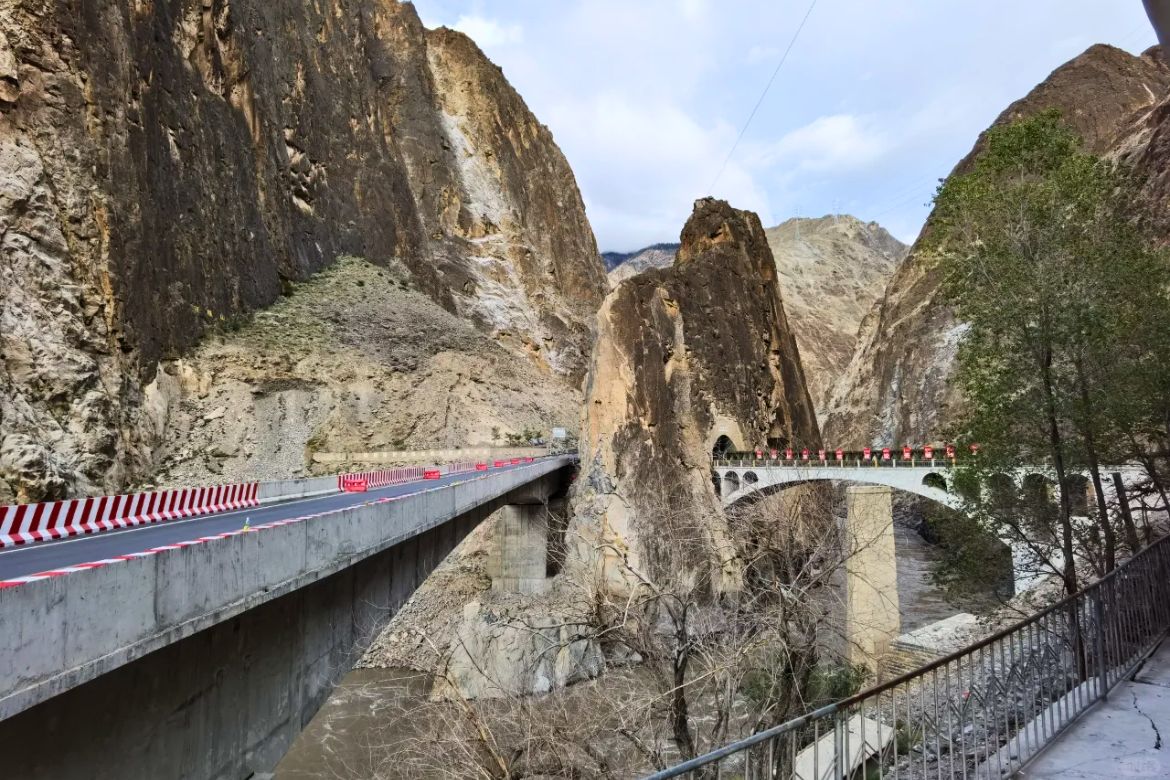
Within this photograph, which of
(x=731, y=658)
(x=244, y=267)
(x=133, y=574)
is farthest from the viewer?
(x=244, y=267)

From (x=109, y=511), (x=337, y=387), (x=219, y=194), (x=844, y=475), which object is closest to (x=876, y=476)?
(x=844, y=475)

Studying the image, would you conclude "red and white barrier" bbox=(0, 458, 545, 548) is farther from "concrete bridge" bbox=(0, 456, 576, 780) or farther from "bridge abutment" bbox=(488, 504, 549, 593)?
"bridge abutment" bbox=(488, 504, 549, 593)

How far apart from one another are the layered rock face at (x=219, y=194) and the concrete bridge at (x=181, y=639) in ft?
41.4

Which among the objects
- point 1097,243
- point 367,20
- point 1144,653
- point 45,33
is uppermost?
point 367,20

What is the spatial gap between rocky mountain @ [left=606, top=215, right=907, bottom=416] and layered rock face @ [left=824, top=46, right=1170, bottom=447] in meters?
49.4

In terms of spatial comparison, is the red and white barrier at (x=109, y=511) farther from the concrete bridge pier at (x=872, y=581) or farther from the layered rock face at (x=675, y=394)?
the concrete bridge pier at (x=872, y=581)

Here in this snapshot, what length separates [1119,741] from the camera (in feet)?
17.3

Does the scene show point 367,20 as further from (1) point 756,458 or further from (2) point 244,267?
(1) point 756,458

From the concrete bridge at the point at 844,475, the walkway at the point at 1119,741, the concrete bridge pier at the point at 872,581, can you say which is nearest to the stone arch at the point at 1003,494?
the walkway at the point at 1119,741

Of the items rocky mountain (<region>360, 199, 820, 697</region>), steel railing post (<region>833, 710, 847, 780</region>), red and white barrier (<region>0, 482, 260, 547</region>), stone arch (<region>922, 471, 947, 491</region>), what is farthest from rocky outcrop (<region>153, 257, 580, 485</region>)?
steel railing post (<region>833, 710, 847, 780</region>)

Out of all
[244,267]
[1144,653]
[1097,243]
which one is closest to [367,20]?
[244,267]

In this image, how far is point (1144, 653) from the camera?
22.7ft

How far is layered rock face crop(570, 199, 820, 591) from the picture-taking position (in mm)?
34000

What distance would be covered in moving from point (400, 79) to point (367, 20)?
664 centimetres
